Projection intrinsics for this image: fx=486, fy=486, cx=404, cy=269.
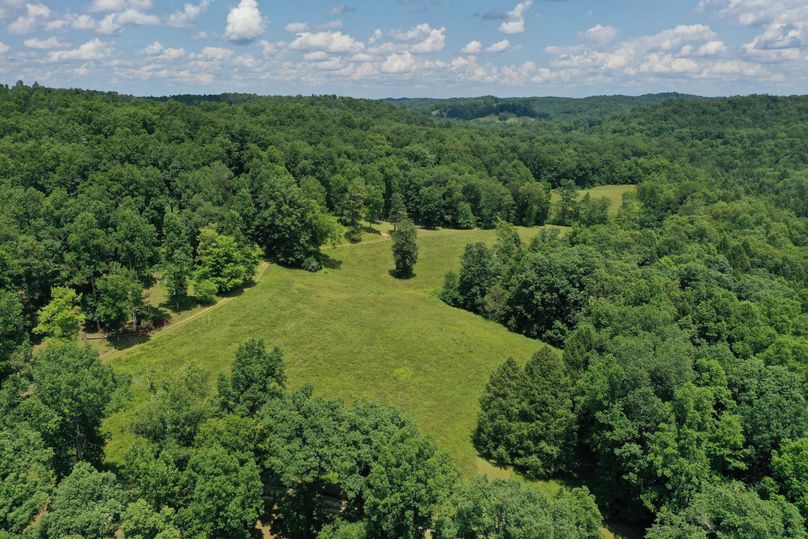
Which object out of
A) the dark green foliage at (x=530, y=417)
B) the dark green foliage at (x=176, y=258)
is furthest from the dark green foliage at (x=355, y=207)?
the dark green foliage at (x=530, y=417)

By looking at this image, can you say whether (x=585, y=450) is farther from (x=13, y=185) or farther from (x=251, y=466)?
(x=13, y=185)

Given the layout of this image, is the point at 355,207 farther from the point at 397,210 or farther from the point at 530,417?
the point at 530,417

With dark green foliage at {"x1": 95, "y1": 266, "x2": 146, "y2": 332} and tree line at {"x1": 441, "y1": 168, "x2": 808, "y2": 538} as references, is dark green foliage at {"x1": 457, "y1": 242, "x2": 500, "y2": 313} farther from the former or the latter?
dark green foliage at {"x1": 95, "y1": 266, "x2": 146, "y2": 332}

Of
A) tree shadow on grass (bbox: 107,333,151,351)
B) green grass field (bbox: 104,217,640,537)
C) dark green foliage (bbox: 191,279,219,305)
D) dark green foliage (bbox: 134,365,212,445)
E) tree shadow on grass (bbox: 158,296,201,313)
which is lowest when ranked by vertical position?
green grass field (bbox: 104,217,640,537)

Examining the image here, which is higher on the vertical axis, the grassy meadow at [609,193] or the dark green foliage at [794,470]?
the dark green foliage at [794,470]

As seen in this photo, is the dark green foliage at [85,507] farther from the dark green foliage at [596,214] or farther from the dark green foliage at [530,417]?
the dark green foliage at [596,214]

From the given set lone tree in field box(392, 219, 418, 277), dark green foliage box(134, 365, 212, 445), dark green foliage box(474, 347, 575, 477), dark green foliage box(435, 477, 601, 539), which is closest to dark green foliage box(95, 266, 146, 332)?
dark green foliage box(134, 365, 212, 445)

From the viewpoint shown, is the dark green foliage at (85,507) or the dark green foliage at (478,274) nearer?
the dark green foliage at (85,507)
